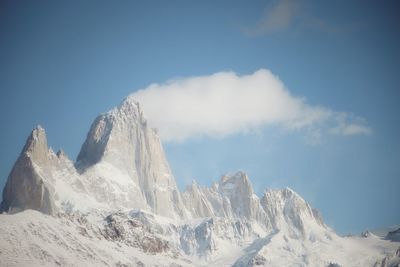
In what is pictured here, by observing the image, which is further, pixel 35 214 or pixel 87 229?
pixel 87 229

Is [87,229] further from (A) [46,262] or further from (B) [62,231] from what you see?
(A) [46,262]

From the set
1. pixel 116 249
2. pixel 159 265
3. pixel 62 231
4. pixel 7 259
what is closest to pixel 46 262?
pixel 7 259

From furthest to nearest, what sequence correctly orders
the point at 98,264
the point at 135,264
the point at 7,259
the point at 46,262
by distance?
the point at 135,264, the point at 98,264, the point at 46,262, the point at 7,259

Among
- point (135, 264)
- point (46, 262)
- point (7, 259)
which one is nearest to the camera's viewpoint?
point (7, 259)

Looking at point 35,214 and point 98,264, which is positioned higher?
point 35,214

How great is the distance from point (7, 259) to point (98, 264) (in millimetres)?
31352

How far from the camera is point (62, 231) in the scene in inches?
6890

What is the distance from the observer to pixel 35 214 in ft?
580

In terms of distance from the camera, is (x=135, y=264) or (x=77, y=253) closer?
(x=77, y=253)

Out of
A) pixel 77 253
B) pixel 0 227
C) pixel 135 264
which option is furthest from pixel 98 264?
pixel 0 227

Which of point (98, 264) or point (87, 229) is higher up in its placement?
point (87, 229)

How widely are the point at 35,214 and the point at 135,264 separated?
35.4 m

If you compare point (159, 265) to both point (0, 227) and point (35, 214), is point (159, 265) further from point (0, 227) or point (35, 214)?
point (0, 227)

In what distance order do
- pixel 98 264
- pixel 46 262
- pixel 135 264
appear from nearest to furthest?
pixel 46 262 → pixel 98 264 → pixel 135 264
